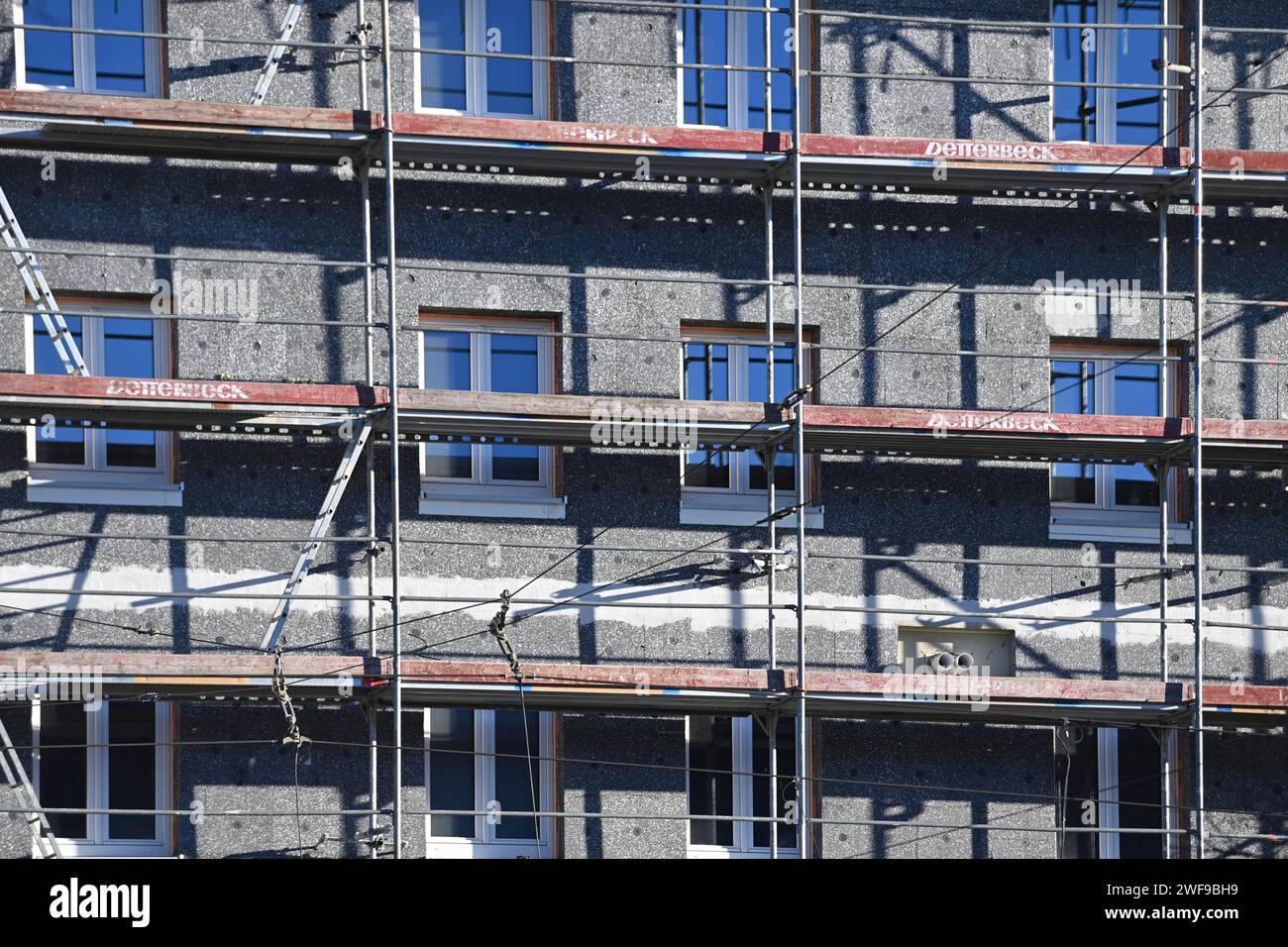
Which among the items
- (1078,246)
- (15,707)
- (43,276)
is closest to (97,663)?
(15,707)

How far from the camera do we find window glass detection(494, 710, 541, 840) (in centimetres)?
1630

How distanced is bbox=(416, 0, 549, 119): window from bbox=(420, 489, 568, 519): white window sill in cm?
325

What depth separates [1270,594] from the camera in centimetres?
1714

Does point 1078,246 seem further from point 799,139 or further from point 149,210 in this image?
point 149,210

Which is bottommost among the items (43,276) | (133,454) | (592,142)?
(133,454)

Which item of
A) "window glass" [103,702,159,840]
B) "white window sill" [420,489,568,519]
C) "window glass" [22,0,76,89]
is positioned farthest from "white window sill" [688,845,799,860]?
"window glass" [22,0,76,89]

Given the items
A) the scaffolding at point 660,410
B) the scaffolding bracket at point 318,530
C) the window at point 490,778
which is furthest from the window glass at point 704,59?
the window at point 490,778

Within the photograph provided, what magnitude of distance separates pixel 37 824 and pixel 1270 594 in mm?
10118

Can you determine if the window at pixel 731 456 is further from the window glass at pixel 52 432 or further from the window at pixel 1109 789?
the window glass at pixel 52 432

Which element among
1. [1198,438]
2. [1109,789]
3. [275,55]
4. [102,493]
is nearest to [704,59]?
[275,55]

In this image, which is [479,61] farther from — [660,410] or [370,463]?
[370,463]

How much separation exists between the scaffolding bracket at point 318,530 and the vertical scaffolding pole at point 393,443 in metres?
0.28

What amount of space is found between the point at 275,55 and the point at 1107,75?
7.12 metres

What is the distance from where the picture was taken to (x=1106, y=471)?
1728cm
